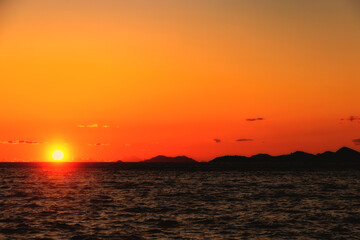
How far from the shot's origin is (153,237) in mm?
34281

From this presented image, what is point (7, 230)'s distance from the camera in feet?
121

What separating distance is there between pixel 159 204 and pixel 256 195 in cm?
1752

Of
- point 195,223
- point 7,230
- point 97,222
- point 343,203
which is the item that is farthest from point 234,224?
point 343,203

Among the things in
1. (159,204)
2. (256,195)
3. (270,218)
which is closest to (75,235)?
(270,218)

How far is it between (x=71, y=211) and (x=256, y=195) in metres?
29.2

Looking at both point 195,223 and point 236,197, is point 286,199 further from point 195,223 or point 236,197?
point 195,223

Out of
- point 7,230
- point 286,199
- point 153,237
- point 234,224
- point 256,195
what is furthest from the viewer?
point 256,195

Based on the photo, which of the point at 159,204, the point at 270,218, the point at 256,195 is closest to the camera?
the point at 270,218

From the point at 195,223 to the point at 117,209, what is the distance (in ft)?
40.6

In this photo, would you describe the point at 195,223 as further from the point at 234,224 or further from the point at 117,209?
the point at 117,209

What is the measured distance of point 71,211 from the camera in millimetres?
48281

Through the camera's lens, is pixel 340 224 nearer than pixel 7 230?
No

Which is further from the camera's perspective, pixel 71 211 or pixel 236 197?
pixel 236 197

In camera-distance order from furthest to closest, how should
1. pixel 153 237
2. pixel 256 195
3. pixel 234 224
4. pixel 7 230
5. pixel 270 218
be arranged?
1. pixel 256 195
2. pixel 270 218
3. pixel 234 224
4. pixel 7 230
5. pixel 153 237
